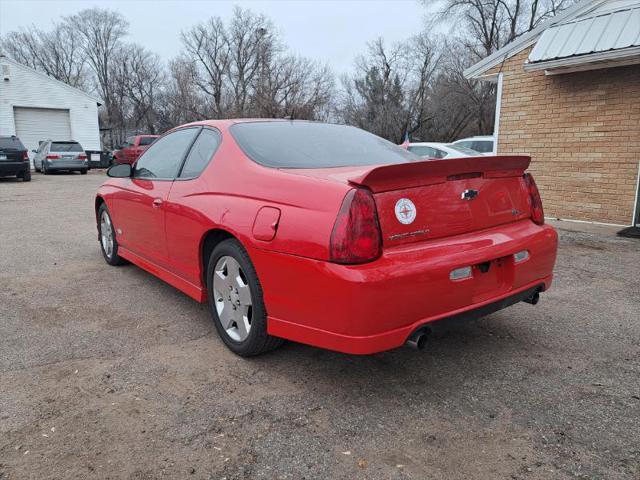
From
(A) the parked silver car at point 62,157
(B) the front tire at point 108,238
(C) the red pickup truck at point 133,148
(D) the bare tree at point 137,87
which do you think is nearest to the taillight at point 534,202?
(B) the front tire at point 108,238

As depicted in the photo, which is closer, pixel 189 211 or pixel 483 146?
pixel 189 211

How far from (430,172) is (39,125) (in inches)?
1123

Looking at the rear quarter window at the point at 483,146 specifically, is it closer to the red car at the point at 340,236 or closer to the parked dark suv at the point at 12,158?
the red car at the point at 340,236

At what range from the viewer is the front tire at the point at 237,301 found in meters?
2.89

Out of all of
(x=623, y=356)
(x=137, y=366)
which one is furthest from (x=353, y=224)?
(x=623, y=356)

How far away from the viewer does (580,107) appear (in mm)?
8203

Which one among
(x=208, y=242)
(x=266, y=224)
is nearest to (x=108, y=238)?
(x=208, y=242)

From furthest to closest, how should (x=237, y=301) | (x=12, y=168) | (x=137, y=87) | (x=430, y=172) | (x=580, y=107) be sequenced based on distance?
(x=137, y=87) → (x=12, y=168) → (x=580, y=107) → (x=237, y=301) → (x=430, y=172)

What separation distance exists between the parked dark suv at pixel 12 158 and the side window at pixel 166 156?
15546 mm

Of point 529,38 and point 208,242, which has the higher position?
point 529,38

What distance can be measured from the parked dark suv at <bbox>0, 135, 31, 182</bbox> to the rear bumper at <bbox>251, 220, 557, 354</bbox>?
17917mm

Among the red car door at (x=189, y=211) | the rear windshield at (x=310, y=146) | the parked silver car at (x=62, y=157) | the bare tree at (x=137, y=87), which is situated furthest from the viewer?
Result: the bare tree at (x=137, y=87)

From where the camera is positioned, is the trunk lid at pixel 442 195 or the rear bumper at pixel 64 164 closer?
the trunk lid at pixel 442 195

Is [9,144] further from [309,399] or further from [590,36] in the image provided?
[309,399]
